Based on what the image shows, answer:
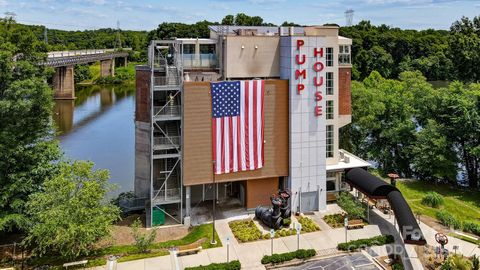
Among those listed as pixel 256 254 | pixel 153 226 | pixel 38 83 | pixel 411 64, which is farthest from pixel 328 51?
pixel 411 64

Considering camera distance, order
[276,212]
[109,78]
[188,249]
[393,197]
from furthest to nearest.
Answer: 1. [109,78]
2. [276,212]
3. [393,197]
4. [188,249]

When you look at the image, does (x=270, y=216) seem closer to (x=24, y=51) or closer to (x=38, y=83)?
(x=38, y=83)

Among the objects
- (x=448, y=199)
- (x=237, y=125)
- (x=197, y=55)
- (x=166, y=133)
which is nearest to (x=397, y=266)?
(x=237, y=125)

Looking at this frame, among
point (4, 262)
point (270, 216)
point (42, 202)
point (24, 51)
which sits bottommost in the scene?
point (4, 262)

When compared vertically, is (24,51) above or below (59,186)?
above

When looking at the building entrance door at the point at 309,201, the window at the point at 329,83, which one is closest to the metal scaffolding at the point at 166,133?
the building entrance door at the point at 309,201

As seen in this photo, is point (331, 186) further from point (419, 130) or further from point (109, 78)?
point (109, 78)

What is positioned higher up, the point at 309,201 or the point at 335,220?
the point at 309,201

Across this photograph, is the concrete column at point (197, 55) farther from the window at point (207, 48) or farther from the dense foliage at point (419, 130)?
the dense foliage at point (419, 130)
